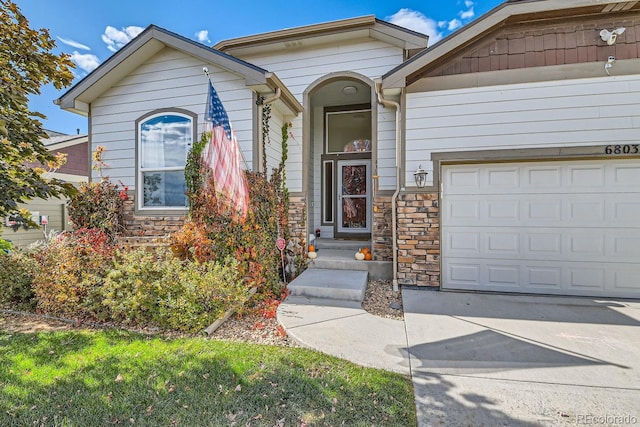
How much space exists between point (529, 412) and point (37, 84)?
612 centimetres

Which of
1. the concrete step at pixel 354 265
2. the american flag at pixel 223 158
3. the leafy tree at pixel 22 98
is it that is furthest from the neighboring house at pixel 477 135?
the leafy tree at pixel 22 98

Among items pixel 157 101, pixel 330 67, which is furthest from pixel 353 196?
pixel 157 101

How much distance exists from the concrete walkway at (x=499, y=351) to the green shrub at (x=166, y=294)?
0.99m

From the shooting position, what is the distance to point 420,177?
210 inches

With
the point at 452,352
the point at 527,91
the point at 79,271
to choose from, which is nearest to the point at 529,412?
the point at 452,352

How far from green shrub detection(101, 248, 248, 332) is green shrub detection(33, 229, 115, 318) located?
27 centimetres

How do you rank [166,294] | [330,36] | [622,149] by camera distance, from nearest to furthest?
[166,294], [622,149], [330,36]

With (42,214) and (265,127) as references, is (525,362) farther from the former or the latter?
(42,214)

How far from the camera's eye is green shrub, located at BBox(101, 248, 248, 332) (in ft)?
12.4

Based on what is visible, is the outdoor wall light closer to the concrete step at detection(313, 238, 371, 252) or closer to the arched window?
the concrete step at detection(313, 238, 371, 252)

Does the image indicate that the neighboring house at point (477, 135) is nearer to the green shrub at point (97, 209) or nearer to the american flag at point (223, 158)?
the green shrub at point (97, 209)

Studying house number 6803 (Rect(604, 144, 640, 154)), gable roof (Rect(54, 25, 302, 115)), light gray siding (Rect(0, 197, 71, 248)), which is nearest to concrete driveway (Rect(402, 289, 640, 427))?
house number 6803 (Rect(604, 144, 640, 154))

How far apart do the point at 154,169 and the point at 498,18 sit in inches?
281

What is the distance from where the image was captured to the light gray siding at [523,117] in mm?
4824
